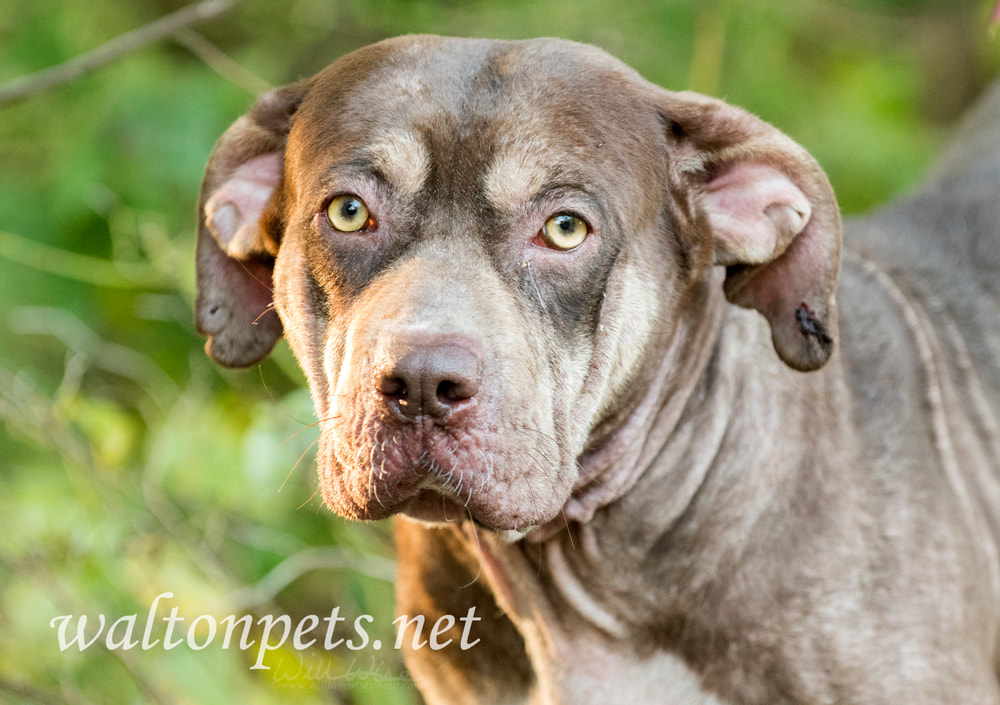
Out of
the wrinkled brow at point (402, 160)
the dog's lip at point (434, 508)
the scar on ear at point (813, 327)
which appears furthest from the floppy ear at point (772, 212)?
the dog's lip at point (434, 508)

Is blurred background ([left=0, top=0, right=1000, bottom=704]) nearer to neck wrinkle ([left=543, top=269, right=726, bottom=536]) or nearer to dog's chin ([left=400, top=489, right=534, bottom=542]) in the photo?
dog's chin ([left=400, top=489, right=534, bottom=542])

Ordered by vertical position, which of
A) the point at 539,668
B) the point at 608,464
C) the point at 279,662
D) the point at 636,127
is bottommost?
the point at 279,662

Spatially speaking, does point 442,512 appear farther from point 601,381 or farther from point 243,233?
point 243,233

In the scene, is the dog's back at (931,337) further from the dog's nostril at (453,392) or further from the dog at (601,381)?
the dog's nostril at (453,392)

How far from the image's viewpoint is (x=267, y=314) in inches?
123

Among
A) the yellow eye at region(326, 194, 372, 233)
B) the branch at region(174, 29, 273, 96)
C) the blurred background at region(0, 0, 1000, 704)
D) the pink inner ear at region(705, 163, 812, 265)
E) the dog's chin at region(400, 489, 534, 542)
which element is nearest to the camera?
the dog's chin at region(400, 489, 534, 542)

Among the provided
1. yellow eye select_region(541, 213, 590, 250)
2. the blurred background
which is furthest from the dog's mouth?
the blurred background

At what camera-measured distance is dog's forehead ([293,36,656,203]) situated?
249 cm

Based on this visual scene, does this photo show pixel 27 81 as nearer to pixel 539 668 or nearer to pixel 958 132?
pixel 539 668

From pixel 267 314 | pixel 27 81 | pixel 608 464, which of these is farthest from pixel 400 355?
pixel 27 81

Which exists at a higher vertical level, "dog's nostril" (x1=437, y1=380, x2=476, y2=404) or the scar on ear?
the scar on ear

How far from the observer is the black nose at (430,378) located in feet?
7.20

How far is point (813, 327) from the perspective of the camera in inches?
107

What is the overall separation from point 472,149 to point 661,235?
1.75 feet
